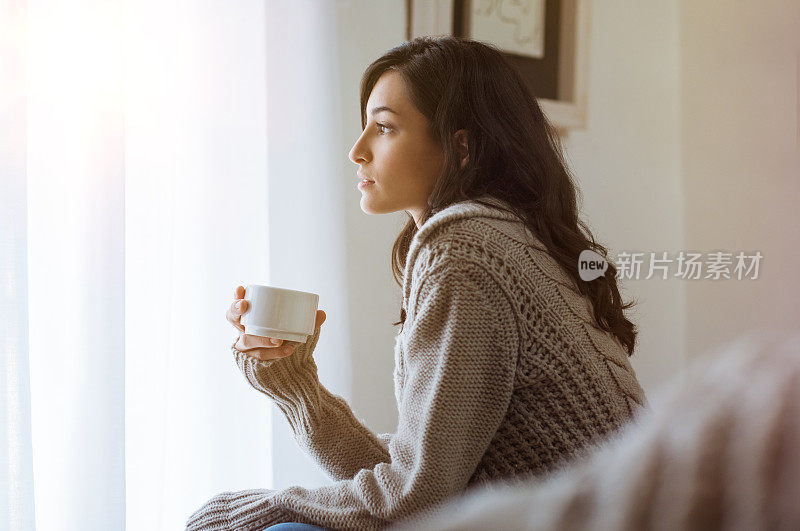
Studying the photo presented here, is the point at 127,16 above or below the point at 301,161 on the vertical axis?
above

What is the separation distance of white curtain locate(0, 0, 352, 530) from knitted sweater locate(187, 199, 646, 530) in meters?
0.30

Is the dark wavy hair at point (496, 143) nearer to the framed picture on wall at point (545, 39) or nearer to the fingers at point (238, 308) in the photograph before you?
the fingers at point (238, 308)

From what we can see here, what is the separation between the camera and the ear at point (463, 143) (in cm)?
95

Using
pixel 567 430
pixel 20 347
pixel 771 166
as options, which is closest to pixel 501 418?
pixel 567 430

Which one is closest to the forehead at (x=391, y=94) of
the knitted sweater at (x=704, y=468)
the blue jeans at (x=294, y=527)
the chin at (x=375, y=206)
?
the chin at (x=375, y=206)

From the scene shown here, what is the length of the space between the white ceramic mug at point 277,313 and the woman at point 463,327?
58 millimetres

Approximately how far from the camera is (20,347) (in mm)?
961

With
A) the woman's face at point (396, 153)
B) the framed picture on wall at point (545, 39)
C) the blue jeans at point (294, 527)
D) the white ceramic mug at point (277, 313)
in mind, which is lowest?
the blue jeans at point (294, 527)

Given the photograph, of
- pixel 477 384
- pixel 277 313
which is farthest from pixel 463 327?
pixel 277 313

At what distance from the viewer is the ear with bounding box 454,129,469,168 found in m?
0.95

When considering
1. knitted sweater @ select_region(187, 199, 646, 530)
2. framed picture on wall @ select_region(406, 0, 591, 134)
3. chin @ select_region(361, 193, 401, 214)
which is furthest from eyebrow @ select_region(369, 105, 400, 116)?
framed picture on wall @ select_region(406, 0, 591, 134)

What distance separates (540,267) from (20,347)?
2.23ft

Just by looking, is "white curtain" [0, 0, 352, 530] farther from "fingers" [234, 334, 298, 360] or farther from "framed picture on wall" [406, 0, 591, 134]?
"framed picture on wall" [406, 0, 591, 134]

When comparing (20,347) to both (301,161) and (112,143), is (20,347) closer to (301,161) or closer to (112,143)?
(112,143)
